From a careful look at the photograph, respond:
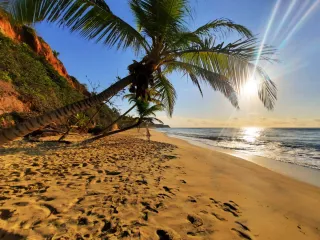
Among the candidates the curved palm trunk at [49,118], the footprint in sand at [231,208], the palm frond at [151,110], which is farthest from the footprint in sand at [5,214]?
the palm frond at [151,110]

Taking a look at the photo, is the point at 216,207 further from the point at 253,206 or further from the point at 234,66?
the point at 234,66

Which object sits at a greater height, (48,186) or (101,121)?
(101,121)

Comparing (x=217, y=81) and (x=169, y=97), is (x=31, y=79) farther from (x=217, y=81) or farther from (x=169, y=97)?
(x=217, y=81)

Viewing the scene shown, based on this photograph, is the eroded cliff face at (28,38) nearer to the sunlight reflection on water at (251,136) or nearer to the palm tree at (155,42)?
the palm tree at (155,42)

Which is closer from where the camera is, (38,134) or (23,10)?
(23,10)

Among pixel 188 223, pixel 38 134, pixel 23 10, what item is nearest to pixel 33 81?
pixel 38 134

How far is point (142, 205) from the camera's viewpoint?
11.7ft

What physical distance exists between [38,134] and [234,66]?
37.0 feet

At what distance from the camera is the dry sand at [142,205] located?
2.81 m

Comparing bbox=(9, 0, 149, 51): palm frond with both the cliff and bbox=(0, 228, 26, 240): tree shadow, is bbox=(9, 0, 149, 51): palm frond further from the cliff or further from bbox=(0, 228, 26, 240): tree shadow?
the cliff

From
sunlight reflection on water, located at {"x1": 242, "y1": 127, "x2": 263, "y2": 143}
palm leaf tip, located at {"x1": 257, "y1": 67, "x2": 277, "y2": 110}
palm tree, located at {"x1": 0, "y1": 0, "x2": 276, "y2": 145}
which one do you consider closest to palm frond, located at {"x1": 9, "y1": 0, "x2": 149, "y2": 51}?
palm tree, located at {"x1": 0, "y1": 0, "x2": 276, "y2": 145}

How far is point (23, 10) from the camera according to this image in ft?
13.0

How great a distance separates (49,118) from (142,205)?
2.06 m

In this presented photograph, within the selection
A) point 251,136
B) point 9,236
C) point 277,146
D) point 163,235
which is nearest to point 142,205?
point 163,235
